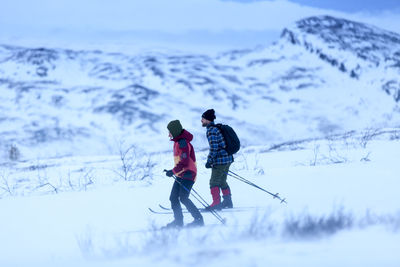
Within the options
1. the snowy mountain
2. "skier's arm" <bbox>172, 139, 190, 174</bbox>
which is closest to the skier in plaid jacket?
"skier's arm" <bbox>172, 139, 190, 174</bbox>

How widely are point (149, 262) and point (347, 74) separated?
36.1 metres

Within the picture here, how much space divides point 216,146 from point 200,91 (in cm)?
3010

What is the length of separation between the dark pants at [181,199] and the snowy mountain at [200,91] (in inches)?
755

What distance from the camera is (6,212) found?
6043 millimetres

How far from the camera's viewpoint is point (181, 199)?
5.10 metres

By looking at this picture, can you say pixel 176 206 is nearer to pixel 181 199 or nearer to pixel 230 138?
pixel 181 199

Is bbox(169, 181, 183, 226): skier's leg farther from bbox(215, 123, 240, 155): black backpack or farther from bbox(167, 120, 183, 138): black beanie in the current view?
bbox(215, 123, 240, 155): black backpack

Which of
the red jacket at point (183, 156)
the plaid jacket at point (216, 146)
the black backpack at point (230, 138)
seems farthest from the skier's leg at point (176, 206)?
the black backpack at point (230, 138)

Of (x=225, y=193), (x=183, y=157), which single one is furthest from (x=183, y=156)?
(x=225, y=193)

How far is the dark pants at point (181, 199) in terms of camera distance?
5.04 metres

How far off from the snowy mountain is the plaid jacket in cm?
1855

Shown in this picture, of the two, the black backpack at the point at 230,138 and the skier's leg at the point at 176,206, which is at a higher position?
the black backpack at the point at 230,138

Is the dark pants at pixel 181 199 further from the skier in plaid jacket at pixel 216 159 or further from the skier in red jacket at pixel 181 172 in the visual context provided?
the skier in plaid jacket at pixel 216 159

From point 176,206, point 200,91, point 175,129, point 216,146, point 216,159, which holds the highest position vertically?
point 200,91
